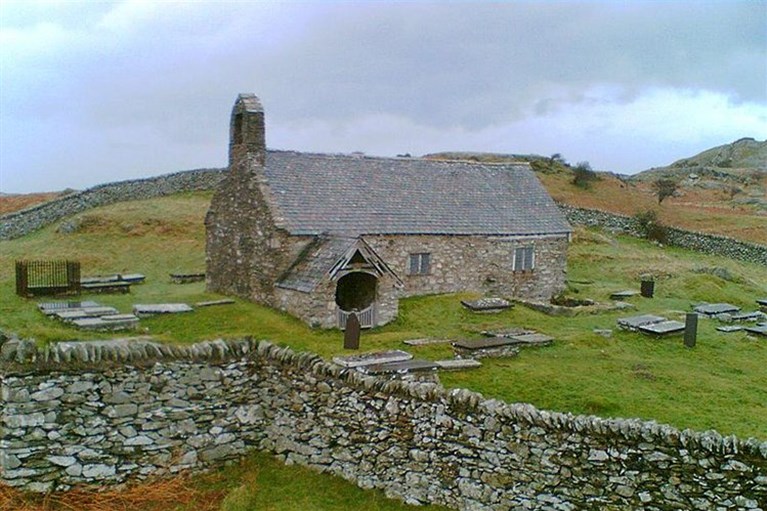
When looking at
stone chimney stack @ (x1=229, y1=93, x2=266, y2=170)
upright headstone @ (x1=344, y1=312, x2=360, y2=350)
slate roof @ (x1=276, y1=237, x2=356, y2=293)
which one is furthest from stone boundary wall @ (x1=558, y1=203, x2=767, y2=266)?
upright headstone @ (x1=344, y1=312, x2=360, y2=350)

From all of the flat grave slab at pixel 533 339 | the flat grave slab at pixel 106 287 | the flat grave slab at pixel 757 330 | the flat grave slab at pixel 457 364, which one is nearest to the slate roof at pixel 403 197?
the flat grave slab at pixel 533 339

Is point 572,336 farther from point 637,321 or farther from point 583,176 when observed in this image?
point 583,176

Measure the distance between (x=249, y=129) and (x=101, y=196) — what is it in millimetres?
31433

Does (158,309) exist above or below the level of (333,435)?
above

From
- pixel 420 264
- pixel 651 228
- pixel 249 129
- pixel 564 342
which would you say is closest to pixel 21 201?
pixel 249 129

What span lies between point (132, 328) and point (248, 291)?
22.9 ft

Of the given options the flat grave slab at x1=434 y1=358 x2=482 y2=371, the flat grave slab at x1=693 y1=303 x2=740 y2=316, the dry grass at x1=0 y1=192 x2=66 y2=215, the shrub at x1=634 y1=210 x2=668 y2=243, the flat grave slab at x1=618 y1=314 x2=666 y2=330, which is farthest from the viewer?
the dry grass at x1=0 y1=192 x2=66 y2=215

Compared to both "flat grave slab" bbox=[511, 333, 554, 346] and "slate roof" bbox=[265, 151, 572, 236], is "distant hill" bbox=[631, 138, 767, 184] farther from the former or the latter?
"flat grave slab" bbox=[511, 333, 554, 346]

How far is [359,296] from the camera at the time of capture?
26125 millimetres

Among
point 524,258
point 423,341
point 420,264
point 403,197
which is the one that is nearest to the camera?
point 423,341

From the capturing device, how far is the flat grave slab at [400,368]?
17516 millimetres

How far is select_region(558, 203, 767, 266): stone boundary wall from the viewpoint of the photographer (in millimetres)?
49844

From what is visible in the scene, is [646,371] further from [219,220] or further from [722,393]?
[219,220]

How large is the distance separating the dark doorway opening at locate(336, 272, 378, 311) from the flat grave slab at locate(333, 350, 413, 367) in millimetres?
5581
